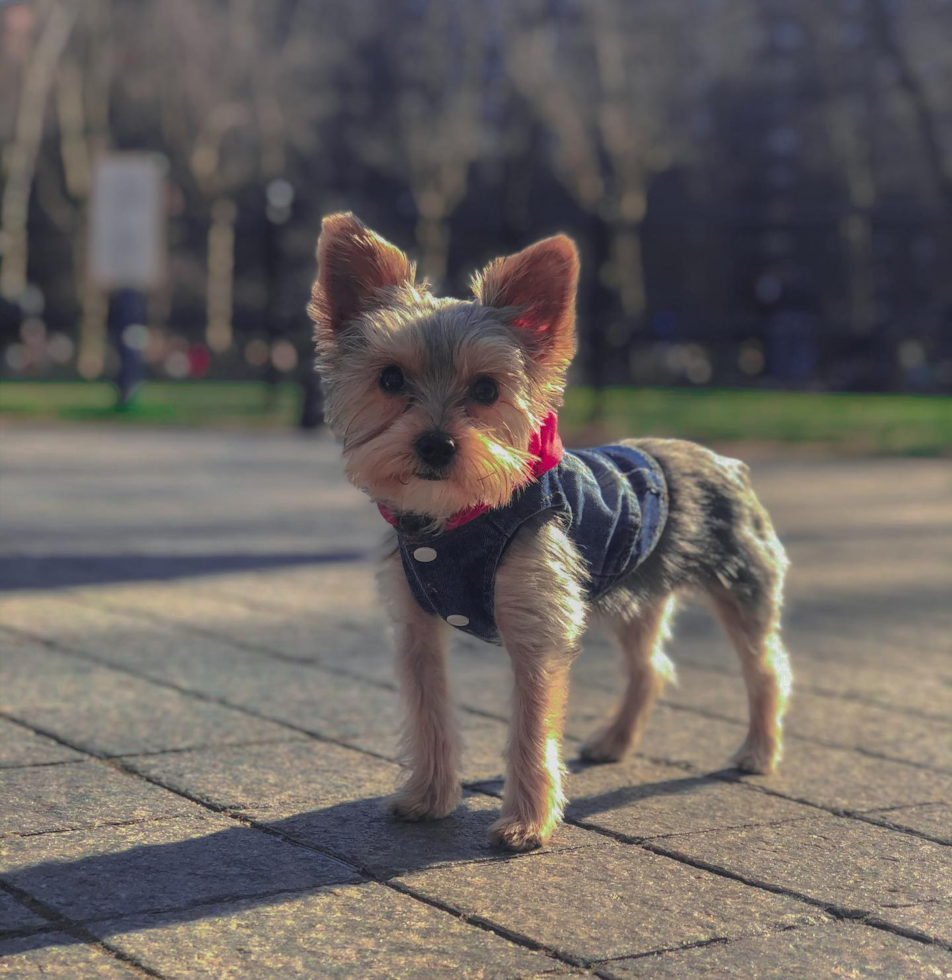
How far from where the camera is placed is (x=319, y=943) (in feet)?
10.2

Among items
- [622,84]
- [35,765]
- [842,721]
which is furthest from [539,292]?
[622,84]

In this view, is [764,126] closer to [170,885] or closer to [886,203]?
[886,203]

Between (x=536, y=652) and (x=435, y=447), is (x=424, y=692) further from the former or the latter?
(x=435, y=447)

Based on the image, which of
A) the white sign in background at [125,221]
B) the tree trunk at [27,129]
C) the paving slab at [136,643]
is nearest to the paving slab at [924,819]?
the paving slab at [136,643]

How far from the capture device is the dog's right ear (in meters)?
3.99

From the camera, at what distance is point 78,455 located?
14.8m

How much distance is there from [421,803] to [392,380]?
116 cm

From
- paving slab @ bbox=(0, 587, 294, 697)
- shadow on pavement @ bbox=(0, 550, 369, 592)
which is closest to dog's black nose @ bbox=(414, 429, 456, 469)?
paving slab @ bbox=(0, 587, 294, 697)

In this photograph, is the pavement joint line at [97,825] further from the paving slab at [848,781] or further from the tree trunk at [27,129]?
the tree trunk at [27,129]

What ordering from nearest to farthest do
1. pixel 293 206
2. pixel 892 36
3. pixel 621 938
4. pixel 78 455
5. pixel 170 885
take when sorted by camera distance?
1. pixel 621 938
2. pixel 170 885
3. pixel 78 455
4. pixel 293 206
5. pixel 892 36

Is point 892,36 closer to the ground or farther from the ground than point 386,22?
closer to the ground

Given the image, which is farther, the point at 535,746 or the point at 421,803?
the point at 421,803

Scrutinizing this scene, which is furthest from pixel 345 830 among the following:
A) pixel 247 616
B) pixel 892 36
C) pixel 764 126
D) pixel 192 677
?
pixel 764 126

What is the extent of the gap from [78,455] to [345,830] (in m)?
11.5
